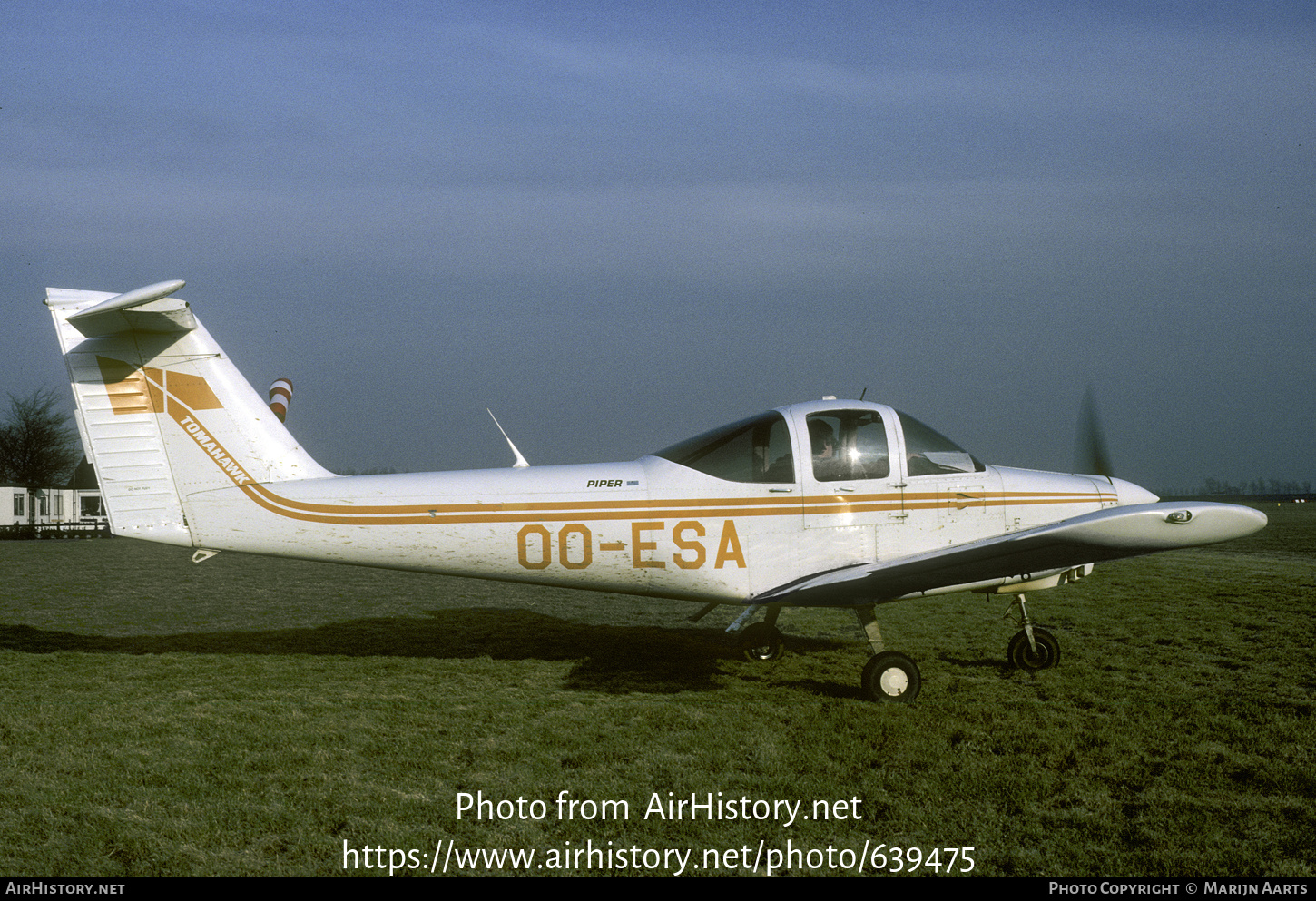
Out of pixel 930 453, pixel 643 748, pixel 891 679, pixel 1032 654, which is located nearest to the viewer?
pixel 643 748

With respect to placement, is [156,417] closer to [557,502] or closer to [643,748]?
[557,502]

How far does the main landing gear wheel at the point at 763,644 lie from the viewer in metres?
7.83

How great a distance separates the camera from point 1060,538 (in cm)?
527

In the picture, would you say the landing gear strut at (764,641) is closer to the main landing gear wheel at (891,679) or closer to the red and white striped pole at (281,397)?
the main landing gear wheel at (891,679)

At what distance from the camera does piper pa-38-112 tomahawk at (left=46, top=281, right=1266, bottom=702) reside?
644 cm

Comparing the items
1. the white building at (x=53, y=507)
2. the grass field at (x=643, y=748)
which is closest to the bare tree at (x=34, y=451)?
the white building at (x=53, y=507)

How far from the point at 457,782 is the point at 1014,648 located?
505cm

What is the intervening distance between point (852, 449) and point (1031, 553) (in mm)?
1524

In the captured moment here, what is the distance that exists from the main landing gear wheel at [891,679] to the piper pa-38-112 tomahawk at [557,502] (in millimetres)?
251

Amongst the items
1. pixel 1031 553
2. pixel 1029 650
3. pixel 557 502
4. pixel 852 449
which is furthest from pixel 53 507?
pixel 1031 553

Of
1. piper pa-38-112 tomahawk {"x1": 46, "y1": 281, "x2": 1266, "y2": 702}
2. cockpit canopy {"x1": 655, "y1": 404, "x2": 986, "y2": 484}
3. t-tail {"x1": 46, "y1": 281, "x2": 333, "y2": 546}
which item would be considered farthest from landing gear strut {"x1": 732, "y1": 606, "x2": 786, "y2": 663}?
t-tail {"x1": 46, "y1": 281, "x2": 333, "y2": 546}

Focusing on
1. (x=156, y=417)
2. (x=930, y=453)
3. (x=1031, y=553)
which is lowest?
(x=1031, y=553)

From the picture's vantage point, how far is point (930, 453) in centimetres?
666

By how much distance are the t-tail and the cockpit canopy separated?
3.59 meters
